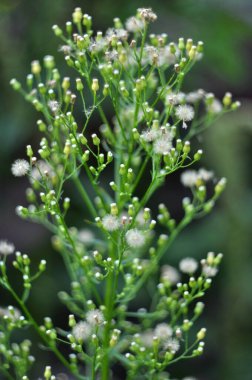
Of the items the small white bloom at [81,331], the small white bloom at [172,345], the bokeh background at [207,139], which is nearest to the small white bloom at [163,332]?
the small white bloom at [172,345]

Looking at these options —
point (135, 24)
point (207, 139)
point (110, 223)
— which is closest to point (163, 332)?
point (110, 223)

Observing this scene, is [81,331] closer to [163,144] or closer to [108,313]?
[108,313]

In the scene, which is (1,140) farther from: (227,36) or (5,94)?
(227,36)

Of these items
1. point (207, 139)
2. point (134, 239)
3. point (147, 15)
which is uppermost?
point (207, 139)

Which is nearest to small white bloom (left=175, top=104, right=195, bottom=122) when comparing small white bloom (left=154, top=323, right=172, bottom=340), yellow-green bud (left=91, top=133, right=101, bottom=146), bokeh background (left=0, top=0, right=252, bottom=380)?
yellow-green bud (left=91, top=133, right=101, bottom=146)

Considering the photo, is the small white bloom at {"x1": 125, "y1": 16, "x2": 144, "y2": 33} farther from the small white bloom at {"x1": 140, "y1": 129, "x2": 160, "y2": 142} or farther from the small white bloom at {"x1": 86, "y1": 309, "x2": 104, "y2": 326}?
the small white bloom at {"x1": 86, "y1": 309, "x2": 104, "y2": 326}

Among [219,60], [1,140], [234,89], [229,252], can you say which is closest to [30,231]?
[1,140]

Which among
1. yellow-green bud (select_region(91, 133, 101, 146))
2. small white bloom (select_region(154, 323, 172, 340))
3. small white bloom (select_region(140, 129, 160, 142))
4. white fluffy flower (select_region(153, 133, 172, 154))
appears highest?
yellow-green bud (select_region(91, 133, 101, 146))

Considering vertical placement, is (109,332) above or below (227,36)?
below

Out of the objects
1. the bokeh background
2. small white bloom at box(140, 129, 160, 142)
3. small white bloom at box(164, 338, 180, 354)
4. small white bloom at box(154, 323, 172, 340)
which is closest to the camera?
small white bloom at box(140, 129, 160, 142)
